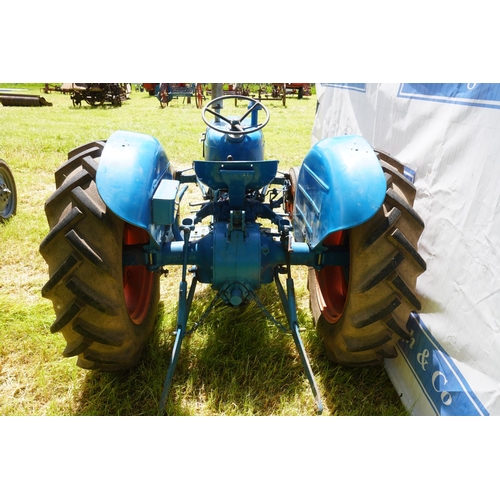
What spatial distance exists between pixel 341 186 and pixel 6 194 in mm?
3548

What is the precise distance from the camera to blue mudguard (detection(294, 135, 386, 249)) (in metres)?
1.52

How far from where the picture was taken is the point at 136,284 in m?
2.22

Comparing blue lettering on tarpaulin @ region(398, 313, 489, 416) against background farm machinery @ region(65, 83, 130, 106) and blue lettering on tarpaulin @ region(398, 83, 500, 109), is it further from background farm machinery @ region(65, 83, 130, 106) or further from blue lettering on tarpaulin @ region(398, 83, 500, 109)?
background farm machinery @ region(65, 83, 130, 106)

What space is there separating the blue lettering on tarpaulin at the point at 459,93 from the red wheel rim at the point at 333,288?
82cm

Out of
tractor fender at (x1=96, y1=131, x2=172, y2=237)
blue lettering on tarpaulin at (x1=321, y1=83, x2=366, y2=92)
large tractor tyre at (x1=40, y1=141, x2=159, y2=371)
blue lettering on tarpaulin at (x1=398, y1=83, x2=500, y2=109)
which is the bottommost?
large tractor tyre at (x1=40, y1=141, x2=159, y2=371)

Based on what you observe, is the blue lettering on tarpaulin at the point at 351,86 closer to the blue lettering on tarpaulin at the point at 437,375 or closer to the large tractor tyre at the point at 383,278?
the large tractor tyre at the point at 383,278

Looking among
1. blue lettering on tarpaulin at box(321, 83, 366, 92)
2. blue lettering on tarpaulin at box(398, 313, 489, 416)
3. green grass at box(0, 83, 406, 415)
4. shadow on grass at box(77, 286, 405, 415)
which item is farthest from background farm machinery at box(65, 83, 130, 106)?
blue lettering on tarpaulin at box(398, 313, 489, 416)

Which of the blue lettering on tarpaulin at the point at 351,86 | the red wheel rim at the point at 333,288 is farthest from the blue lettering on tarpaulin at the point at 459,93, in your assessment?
the blue lettering on tarpaulin at the point at 351,86

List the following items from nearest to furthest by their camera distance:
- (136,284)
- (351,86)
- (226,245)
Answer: (226,245) → (136,284) → (351,86)

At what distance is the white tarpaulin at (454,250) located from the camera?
1.50m

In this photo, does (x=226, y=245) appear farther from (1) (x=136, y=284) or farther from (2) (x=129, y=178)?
(1) (x=136, y=284)

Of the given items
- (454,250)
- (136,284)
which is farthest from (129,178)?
(454,250)

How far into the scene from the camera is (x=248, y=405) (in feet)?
6.08

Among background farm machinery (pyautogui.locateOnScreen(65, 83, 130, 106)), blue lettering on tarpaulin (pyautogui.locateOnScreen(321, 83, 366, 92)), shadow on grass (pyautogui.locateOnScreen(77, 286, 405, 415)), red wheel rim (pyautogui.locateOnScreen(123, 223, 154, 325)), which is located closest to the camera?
shadow on grass (pyautogui.locateOnScreen(77, 286, 405, 415))
